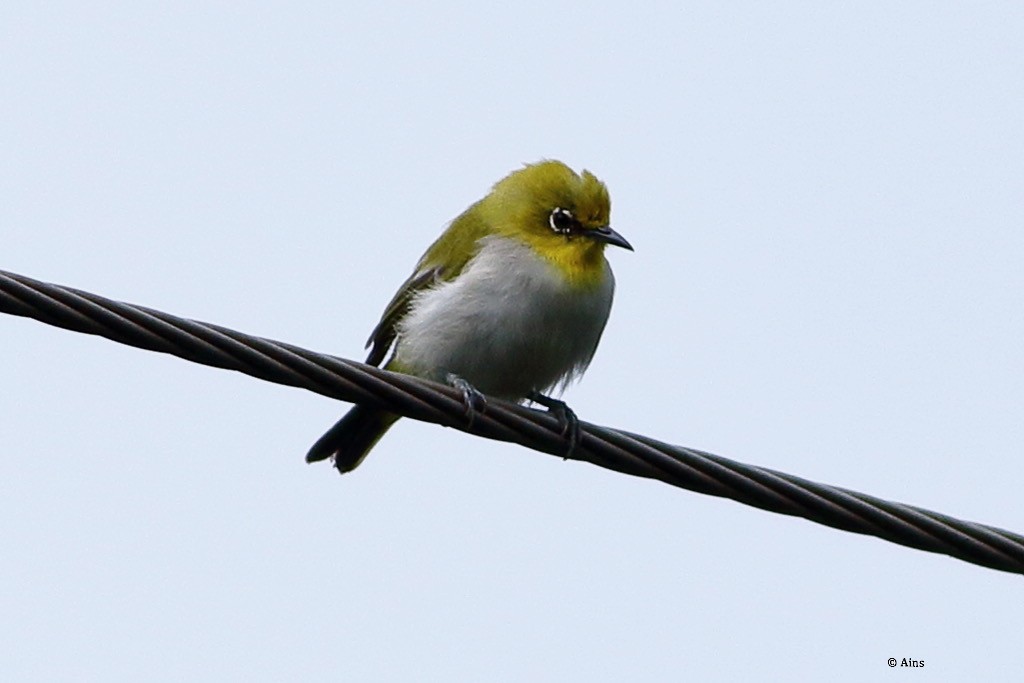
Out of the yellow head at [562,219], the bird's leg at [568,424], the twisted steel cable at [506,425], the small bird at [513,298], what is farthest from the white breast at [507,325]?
the twisted steel cable at [506,425]

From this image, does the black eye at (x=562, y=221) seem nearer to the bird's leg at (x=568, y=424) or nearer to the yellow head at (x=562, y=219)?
the yellow head at (x=562, y=219)

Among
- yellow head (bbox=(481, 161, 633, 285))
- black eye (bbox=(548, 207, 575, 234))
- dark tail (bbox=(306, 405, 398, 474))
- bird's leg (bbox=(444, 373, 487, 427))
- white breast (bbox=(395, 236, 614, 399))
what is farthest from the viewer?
dark tail (bbox=(306, 405, 398, 474))

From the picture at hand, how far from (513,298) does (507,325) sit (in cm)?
14

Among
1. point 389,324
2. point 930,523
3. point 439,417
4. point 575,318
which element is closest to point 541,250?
point 575,318

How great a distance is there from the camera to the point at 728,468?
5.53 m

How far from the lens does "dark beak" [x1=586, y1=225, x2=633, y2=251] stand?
8.00 meters

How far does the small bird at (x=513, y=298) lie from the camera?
7645 millimetres

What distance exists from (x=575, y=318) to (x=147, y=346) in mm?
3166

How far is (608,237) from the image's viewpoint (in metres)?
8.02

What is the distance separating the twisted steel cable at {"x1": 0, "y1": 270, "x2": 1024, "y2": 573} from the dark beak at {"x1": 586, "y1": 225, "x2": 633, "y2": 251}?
2.13m

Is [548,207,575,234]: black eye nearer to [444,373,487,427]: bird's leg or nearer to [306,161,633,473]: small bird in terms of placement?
[306,161,633,473]: small bird

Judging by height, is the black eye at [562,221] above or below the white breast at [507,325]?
above

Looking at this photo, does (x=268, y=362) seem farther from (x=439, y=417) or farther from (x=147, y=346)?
(x=439, y=417)

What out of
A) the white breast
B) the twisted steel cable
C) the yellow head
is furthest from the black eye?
the twisted steel cable
